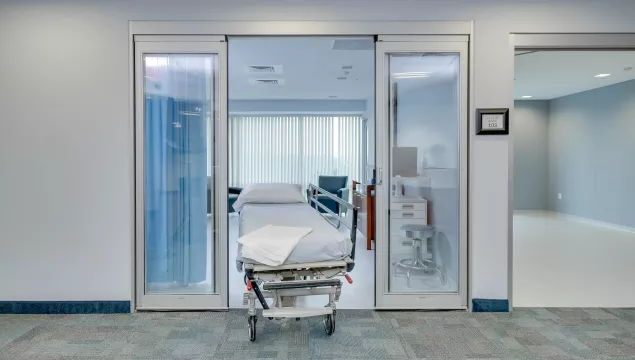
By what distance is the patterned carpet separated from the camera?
2543mm

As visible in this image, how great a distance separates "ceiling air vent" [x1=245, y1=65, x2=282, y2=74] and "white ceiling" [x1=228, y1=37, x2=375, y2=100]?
2.7 inches

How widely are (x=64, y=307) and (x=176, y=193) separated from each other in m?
1.07

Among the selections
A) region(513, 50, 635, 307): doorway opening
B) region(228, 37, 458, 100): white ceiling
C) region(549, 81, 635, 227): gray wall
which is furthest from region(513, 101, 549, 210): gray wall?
region(228, 37, 458, 100): white ceiling

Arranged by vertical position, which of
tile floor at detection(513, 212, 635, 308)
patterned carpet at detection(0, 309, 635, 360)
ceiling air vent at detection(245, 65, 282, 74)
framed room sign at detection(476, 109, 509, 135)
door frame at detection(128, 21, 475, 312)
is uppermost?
ceiling air vent at detection(245, 65, 282, 74)

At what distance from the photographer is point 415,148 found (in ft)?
10.9

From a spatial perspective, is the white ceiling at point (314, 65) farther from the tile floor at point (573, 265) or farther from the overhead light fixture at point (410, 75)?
the tile floor at point (573, 265)

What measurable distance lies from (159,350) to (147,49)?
196 centimetres

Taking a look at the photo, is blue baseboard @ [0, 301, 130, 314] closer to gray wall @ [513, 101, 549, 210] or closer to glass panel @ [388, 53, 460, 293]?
glass panel @ [388, 53, 460, 293]

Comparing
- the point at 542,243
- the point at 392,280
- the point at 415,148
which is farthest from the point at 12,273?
the point at 542,243

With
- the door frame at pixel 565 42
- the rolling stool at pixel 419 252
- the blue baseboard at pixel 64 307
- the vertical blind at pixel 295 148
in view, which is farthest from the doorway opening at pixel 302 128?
the blue baseboard at pixel 64 307

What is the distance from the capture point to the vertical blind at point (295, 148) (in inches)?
381

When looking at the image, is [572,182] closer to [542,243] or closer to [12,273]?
[542,243]

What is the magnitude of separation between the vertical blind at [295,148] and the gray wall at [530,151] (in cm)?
320

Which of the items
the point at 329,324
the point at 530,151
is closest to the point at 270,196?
the point at 329,324
